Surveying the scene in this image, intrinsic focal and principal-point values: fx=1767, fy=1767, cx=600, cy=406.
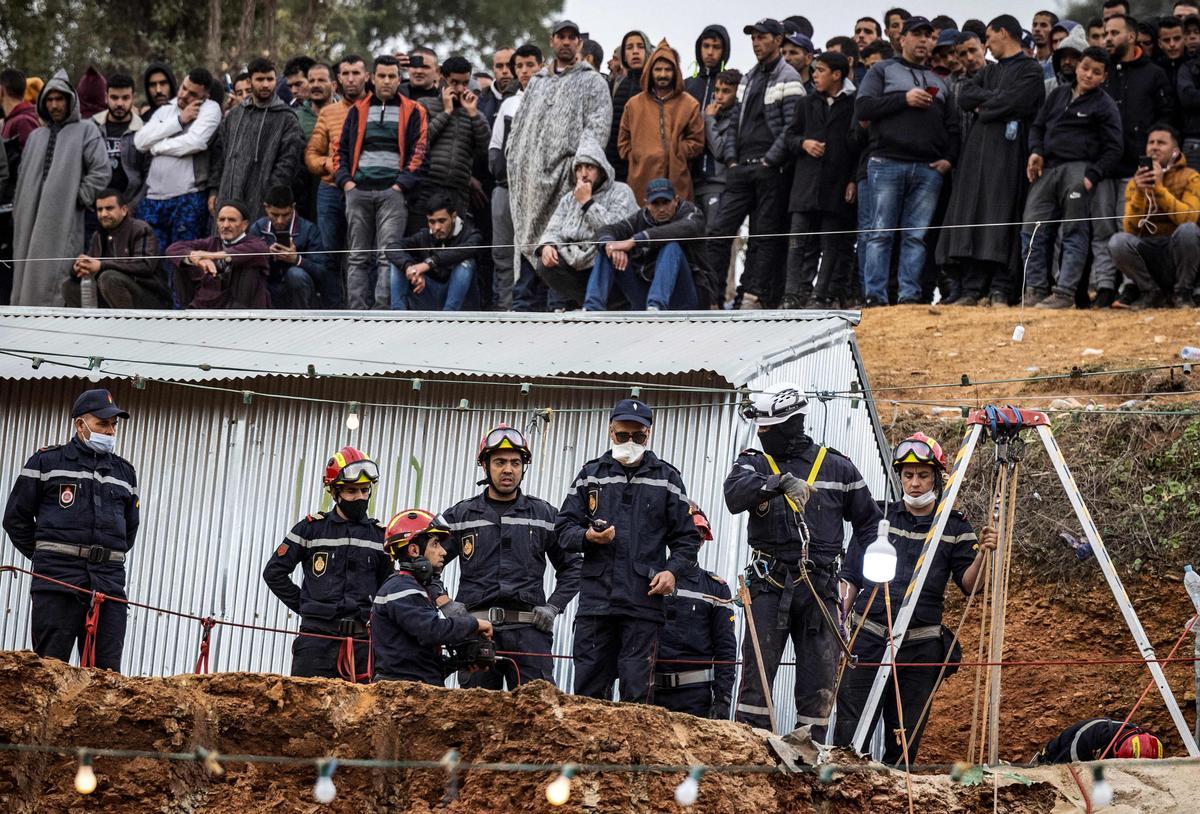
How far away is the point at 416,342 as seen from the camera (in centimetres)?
1393

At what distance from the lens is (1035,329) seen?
16.6 m

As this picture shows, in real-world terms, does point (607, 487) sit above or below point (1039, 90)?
below

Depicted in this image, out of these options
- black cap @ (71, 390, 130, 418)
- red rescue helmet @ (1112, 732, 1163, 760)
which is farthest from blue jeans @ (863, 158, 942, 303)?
black cap @ (71, 390, 130, 418)

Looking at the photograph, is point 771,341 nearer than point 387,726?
No

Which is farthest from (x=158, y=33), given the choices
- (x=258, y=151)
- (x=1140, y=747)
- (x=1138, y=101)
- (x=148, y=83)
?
(x=1140, y=747)

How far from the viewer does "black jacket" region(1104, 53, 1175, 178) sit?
52.6ft

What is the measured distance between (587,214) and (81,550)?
5860 mm

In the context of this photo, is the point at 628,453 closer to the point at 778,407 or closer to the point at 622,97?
the point at 778,407

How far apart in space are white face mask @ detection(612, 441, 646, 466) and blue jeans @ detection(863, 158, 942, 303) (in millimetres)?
6261

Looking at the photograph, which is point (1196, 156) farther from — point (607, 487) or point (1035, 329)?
point (607, 487)

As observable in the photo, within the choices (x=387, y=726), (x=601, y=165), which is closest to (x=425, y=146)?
(x=601, y=165)

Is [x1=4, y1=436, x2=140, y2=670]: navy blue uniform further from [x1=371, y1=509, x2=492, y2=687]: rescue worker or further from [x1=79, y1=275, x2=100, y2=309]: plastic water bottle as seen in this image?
[x1=79, y1=275, x2=100, y2=309]: plastic water bottle

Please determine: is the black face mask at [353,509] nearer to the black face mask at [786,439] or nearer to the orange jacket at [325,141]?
the black face mask at [786,439]

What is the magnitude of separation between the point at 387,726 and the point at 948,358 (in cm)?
906
